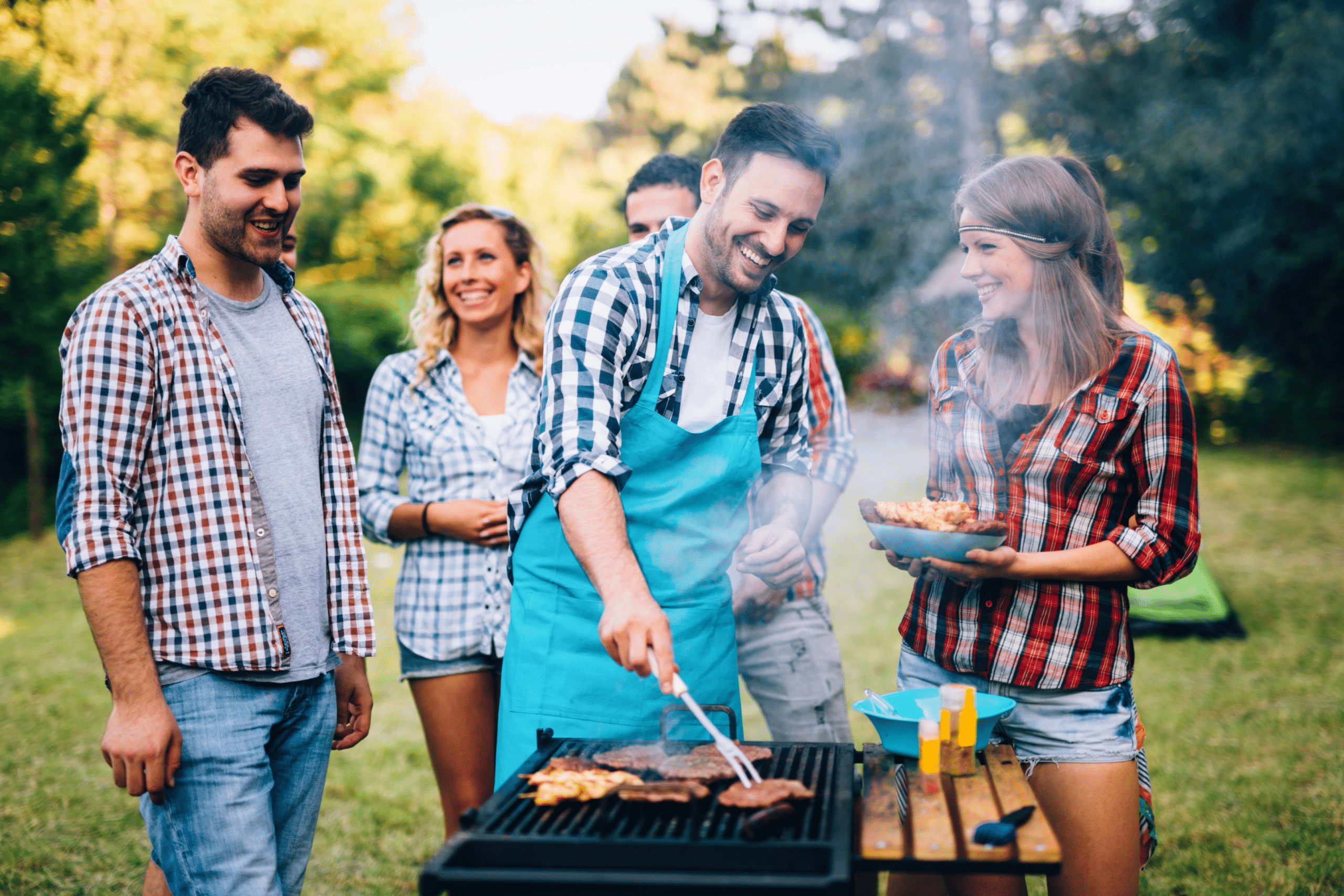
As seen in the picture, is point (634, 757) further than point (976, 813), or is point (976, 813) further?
point (634, 757)

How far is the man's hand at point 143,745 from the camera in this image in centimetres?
179

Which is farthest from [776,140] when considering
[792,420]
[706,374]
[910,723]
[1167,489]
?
[910,723]

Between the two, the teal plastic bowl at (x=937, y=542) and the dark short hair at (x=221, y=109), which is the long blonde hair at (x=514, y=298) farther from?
the teal plastic bowl at (x=937, y=542)

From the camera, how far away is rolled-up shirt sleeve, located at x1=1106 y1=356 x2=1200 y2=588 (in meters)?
2.11

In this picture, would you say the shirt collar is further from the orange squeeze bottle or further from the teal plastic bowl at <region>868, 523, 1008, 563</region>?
the orange squeeze bottle

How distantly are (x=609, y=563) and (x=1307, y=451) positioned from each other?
46.7 feet

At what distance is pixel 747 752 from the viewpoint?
6.59ft

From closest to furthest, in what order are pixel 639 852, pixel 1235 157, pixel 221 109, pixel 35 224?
pixel 639 852 < pixel 221 109 < pixel 35 224 < pixel 1235 157

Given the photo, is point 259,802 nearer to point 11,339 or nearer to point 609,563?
point 609,563

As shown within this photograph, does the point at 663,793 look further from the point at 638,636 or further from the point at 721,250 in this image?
the point at 721,250

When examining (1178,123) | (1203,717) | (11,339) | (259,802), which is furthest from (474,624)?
(1178,123)

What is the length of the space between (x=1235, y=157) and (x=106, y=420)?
40.6ft

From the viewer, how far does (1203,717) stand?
5.14 metres

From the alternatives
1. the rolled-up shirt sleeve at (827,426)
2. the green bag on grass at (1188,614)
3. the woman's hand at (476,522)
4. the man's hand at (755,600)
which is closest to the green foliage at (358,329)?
the green bag on grass at (1188,614)
